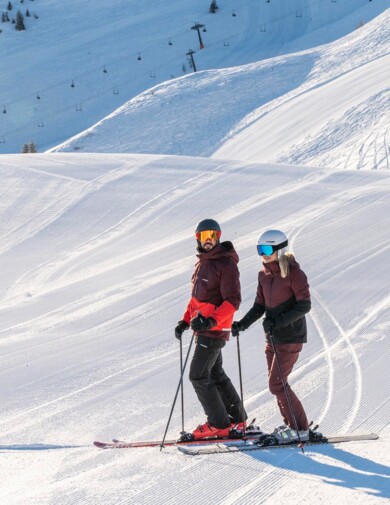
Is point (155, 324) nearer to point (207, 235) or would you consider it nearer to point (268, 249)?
point (207, 235)

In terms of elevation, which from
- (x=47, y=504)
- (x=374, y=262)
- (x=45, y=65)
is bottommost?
(x=374, y=262)

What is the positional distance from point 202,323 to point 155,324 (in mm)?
4353

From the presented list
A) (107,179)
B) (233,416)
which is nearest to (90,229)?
(107,179)

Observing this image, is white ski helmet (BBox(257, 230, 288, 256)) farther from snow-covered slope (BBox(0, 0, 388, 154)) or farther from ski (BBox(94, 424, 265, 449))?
snow-covered slope (BBox(0, 0, 388, 154))

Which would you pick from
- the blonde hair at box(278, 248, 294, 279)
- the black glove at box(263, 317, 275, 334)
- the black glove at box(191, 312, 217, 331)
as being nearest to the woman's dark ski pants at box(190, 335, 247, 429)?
the black glove at box(191, 312, 217, 331)

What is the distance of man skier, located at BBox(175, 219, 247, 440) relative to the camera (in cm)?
589

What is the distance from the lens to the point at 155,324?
1009 centimetres

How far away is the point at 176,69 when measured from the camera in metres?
41.9

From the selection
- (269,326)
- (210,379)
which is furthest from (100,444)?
(269,326)

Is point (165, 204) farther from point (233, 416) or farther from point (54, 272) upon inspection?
point (233, 416)

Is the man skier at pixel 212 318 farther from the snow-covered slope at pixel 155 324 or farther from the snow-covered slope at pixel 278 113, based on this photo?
the snow-covered slope at pixel 278 113

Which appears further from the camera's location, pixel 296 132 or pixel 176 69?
pixel 176 69

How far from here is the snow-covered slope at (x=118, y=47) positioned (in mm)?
40281

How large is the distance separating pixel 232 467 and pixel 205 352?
964 mm
